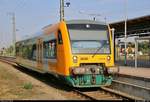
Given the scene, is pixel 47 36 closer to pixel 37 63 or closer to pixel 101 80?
pixel 37 63

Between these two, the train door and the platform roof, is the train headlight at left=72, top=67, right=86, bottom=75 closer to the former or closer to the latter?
the train door

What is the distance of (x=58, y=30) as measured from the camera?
16938 millimetres

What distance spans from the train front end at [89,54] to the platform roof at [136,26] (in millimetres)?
21612

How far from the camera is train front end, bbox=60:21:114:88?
52.1 ft

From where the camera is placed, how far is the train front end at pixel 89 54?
1588cm

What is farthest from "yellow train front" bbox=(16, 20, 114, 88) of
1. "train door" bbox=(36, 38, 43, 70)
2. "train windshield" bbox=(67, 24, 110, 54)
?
"train door" bbox=(36, 38, 43, 70)

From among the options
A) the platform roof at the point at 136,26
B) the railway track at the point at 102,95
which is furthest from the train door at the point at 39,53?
the platform roof at the point at 136,26

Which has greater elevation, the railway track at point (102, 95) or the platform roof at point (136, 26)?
the platform roof at point (136, 26)

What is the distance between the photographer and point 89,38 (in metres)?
16.5

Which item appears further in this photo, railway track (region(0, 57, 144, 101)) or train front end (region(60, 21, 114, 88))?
train front end (region(60, 21, 114, 88))

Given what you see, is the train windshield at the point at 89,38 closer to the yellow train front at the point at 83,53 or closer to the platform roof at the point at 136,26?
the yellow train front at the point at 83,53

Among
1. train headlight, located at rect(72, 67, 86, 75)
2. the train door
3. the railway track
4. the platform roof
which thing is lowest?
the railway track

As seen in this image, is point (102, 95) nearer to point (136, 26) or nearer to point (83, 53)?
point (83, 53)

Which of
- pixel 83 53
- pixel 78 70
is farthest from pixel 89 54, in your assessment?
pixel 78 70
